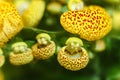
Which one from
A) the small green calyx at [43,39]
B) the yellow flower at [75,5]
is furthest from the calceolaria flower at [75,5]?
the small green calyx at [43,39]

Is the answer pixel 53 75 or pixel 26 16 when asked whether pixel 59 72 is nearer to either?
pixel 53 75

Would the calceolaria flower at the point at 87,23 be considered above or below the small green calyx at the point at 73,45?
above

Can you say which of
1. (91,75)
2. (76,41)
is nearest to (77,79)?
(91,75)

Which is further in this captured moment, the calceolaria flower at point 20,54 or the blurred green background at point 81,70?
the blurred green background at point 81,70

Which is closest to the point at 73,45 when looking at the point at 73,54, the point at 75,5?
the point at 73,54

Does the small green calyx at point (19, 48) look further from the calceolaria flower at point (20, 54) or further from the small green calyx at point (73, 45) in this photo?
the small green calyx at point (73, 45)

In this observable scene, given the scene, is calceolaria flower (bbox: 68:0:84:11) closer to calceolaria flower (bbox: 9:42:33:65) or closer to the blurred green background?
the blurred green background
